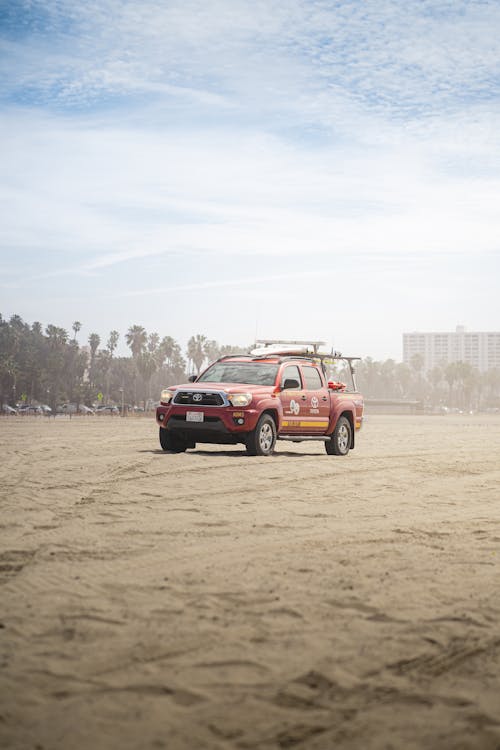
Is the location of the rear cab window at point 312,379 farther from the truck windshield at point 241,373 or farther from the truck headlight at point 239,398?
the truck headlight at point 239,398

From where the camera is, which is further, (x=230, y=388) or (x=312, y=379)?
(x=312, y=379)

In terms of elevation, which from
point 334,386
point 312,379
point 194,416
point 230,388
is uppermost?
point 312,379

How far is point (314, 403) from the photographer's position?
18.8 metres

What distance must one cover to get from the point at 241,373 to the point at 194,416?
1.94 metres

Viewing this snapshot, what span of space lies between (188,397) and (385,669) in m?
12.9

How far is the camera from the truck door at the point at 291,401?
1802 cm

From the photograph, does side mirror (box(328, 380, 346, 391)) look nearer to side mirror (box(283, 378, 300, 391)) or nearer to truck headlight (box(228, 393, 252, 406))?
side mirror (box(283, 378, 300, 391))

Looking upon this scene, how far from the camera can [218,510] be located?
32.9ft

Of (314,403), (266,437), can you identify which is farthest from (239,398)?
(314,403)

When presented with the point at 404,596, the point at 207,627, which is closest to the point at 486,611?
the point at 404,596

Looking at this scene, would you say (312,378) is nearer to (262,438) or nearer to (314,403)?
(314,403)

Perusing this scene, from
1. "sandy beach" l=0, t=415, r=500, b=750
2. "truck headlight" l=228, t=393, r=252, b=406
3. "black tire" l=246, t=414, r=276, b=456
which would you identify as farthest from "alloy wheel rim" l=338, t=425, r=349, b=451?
"sandy beach" l=0, t=415, r=500, b=750

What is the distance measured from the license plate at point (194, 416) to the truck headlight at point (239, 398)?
2.10 ft

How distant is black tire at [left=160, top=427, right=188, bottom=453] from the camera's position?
1778cm
